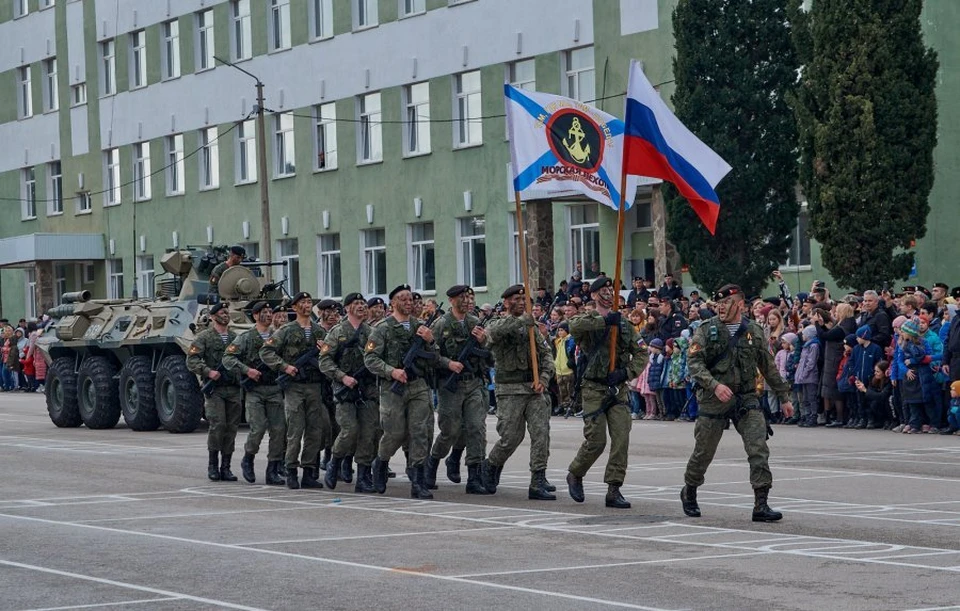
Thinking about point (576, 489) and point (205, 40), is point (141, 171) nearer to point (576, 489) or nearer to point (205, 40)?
point (205, 40)

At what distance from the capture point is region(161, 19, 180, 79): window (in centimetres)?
5069

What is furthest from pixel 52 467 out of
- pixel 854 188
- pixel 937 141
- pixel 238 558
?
pixel 937 141

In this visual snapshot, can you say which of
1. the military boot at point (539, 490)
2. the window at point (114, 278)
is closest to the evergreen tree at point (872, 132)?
the military boot at point (539, 490)

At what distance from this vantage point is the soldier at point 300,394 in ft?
57.0

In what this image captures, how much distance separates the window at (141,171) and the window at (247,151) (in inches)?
214

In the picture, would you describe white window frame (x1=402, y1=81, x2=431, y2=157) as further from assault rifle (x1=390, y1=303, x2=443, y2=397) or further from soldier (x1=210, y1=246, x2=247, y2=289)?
assault rifle (x1=390, y1=303, x2=443, y2=397)

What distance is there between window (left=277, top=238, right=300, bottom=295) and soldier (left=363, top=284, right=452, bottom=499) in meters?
30.9

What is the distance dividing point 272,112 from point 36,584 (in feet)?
114

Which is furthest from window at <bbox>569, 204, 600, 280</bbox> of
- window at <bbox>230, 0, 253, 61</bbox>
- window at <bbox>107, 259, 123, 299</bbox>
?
window at <bbox>107, 259, 123, 299</bbox>

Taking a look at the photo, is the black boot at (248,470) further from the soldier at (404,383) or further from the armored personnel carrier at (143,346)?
→ the armored personnel carrier at (143,346)

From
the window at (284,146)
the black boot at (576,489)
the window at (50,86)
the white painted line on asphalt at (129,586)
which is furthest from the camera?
the window at (50,86)

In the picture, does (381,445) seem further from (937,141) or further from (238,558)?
(937,141)

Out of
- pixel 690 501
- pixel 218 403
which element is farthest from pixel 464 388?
pixel 218 403

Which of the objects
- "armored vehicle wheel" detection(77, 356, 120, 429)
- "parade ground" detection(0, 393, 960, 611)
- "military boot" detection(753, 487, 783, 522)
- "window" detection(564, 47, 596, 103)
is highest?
"window" detection(564, 47, 596, 103)
